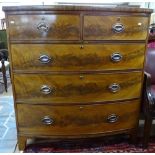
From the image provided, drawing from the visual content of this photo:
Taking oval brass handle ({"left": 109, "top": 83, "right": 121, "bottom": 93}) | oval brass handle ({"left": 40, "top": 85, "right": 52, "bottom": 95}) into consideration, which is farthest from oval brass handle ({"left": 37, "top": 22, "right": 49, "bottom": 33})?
oval brass handle ({"left": 109, "top": 83, "right": 121, "bottom": 93})

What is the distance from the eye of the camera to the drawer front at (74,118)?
1713 millimetres

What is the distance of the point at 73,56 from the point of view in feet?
5.15

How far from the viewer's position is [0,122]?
2.39m

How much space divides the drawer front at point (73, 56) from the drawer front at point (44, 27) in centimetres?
6

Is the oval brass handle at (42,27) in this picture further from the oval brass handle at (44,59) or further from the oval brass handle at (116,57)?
the oval brass handle at (116,57)

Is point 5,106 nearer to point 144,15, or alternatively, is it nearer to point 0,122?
point 0,122

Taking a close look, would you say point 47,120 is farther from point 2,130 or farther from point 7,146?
point 2,130

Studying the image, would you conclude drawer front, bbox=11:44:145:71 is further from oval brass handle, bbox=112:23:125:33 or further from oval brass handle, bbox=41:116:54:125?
oval brass handle, bbox=41:116:54:125

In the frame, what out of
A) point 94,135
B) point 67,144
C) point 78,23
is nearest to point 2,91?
point 67,144

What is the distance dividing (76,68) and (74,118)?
414mm

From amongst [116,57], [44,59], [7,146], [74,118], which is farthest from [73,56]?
[7,146]

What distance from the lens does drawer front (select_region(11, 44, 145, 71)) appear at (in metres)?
1.55

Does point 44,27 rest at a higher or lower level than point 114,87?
higher

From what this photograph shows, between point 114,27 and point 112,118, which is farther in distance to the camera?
point 112,118
